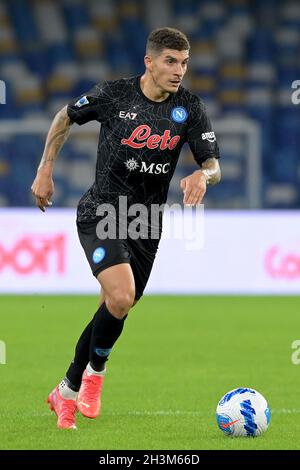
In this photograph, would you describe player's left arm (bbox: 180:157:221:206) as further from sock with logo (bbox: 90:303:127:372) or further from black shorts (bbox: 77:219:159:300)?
sock with logo (bbox: 90:303:127:372)

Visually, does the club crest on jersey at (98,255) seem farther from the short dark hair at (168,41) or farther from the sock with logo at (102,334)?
Answer: the short dark hair at (168,41)

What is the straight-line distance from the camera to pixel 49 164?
6445mm

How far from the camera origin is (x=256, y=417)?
5.86 m

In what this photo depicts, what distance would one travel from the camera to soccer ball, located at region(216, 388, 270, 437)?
584cm

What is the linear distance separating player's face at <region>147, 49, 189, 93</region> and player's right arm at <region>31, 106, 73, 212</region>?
2.01 ft

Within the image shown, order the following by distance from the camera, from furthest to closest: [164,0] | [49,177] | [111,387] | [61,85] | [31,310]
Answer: [164,0] → [61,85] → [31,310] → [111,387] → [49,177]

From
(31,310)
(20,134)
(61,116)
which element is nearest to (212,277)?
(31,310)

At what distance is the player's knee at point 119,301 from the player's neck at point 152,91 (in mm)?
1182

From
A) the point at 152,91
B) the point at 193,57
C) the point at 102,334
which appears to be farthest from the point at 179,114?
the point at 193,57

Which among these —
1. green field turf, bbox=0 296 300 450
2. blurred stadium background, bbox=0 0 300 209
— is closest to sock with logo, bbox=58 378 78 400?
green field turf, bbox=0 296 300 450

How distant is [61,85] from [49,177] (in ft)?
49.1

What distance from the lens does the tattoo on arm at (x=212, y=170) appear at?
6.20 m

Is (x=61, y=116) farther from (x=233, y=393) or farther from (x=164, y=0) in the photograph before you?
(x=164, y=0)

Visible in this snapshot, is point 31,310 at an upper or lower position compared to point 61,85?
lower
